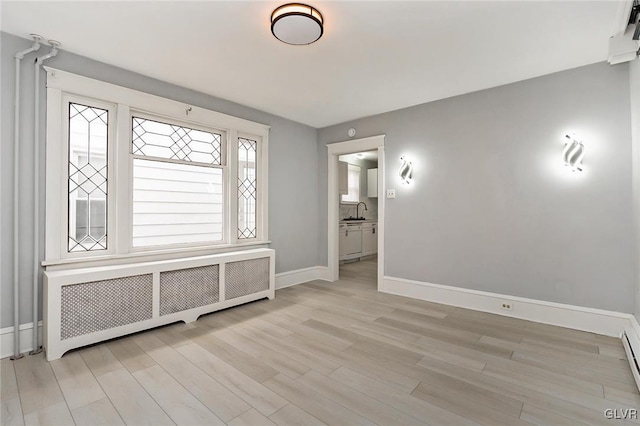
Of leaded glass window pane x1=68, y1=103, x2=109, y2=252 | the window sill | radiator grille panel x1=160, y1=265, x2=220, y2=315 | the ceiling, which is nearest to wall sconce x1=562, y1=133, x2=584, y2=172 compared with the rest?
the ceiling

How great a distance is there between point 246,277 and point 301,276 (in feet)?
4.54

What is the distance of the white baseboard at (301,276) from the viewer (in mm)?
4762

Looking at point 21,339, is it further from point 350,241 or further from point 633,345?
point 350,241

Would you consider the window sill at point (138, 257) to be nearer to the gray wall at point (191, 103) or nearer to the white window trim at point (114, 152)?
the white window trim at point (114, 152)

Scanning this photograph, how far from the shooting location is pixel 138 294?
9.67 feet

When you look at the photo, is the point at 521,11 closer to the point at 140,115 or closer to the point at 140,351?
the point at 140,115

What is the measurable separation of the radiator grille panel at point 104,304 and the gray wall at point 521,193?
127 inches

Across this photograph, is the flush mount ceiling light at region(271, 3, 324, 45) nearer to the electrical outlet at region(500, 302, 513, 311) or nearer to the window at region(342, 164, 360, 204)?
the electrical outlet at region(500, 302, 513, 311)

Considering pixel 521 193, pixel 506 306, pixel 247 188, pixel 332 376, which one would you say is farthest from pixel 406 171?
pixel 332 376

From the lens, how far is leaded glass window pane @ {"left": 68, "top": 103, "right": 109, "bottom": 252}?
9.40 ft

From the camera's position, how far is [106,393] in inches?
78.3

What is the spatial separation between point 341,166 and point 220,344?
5.04 metres

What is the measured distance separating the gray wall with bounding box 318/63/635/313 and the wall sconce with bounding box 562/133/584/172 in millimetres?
53

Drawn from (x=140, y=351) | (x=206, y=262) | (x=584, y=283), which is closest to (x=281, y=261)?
(x=206, y=262)
